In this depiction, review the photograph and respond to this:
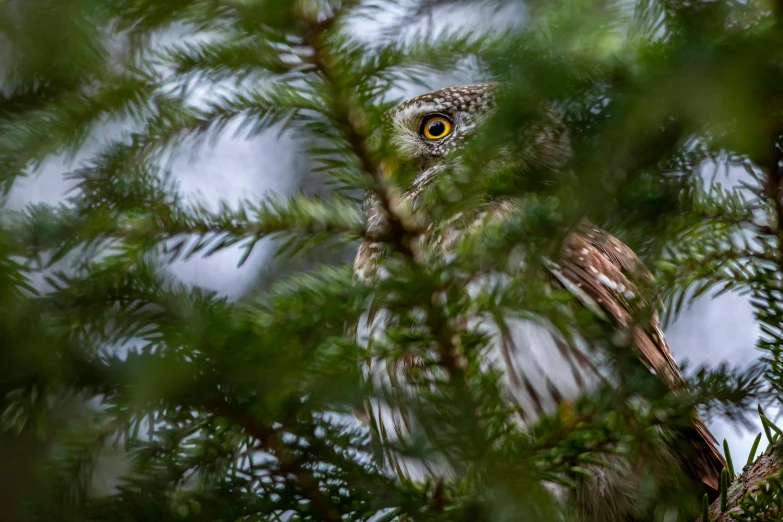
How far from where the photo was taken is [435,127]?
357 centimetres

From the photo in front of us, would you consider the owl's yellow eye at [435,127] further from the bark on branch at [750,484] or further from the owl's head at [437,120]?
the bark on branch at [750,484]

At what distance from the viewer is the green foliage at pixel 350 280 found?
3.62 feet

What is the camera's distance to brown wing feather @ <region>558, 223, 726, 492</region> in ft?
8.04

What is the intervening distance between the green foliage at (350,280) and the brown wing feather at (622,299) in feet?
2.98

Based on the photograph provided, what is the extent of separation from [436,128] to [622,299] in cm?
128

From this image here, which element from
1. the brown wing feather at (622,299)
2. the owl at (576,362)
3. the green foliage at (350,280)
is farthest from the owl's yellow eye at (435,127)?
the green foliage at (350,280)

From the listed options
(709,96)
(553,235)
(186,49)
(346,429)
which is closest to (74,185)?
(186,49)

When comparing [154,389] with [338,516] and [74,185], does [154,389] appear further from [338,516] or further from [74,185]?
[74,185]

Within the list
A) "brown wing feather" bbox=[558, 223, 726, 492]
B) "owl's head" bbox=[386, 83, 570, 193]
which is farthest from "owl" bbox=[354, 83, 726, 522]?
"owl's head" bbox=[386, 83, 570, 193]

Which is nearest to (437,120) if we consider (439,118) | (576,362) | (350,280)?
(439,118)

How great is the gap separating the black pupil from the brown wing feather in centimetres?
88

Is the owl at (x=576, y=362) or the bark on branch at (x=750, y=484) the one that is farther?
the owl at (x=576, y=362)

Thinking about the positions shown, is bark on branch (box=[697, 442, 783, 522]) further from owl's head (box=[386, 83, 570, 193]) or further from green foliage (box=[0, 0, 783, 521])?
owl's head (box=[386, 83, 570, 193])

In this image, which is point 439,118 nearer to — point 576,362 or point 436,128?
point 436,128
